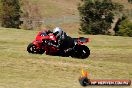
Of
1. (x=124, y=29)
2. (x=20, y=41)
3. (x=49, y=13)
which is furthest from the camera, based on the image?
(x=49, y=13)

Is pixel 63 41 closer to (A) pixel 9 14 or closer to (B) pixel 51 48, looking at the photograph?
(B) pixel 51 48

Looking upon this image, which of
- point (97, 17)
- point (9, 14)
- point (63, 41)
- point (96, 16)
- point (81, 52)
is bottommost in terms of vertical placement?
point (97, 17)

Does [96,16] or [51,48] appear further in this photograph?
[96,16]

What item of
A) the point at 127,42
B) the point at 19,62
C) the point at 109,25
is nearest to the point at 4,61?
the point at 19,62

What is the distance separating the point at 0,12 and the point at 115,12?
17.3 m

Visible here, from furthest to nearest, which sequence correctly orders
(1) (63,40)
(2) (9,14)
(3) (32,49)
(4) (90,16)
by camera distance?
1. (2) (9,14)
2. (4) (90,16)
3. (3) (32,49)
4. (1) (63,40)

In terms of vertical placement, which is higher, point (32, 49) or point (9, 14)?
point (32, 49)

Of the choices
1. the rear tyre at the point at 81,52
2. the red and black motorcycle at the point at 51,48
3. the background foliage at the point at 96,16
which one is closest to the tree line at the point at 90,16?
the background foliage at the point at 96,16

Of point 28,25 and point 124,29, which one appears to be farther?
point 28,25

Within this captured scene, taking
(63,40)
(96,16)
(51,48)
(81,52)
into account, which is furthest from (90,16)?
(63,40)

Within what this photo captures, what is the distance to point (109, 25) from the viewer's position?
57.5 m

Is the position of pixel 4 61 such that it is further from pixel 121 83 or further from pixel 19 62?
pixel 121 83

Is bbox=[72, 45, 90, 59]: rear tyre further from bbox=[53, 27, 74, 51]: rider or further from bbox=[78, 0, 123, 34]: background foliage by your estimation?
bbox=[78, 0, 123, 34]: background foliage

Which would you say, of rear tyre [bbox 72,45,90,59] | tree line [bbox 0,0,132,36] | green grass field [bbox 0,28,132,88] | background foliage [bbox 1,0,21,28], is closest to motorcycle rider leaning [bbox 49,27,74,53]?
rear tyre [bbox 72,45,90,59]
